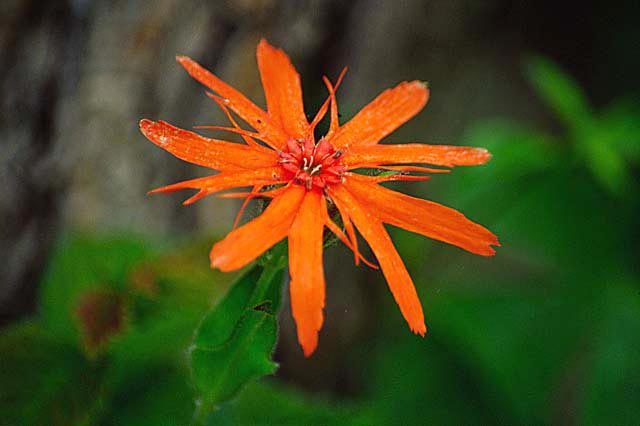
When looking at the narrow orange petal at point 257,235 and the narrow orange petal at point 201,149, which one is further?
the narrow orange petal at point 201,149

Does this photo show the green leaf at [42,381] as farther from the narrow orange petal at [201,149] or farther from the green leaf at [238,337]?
the narrow orange petal at [201,149]

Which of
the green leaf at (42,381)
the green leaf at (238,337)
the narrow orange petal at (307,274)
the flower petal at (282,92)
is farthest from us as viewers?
the green leaf at (42,381)

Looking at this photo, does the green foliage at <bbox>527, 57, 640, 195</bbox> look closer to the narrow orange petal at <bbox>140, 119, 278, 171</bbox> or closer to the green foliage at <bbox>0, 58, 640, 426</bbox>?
the green foliage at <bbox>0, 58, 640, 426</bbox>

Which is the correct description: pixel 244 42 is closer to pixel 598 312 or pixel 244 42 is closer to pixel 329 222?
pixel 329 222

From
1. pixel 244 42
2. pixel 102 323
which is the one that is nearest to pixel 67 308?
pixel 102 323

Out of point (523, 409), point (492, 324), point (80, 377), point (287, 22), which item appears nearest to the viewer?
point (80, 377)

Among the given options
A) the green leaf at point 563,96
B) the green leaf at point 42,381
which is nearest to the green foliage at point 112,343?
the green leaf at point 42,381

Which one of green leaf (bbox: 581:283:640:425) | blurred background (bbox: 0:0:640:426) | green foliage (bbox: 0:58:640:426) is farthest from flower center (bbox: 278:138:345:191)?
green leaf (bbox: 581:283:640:425)
